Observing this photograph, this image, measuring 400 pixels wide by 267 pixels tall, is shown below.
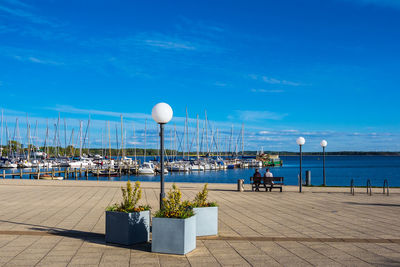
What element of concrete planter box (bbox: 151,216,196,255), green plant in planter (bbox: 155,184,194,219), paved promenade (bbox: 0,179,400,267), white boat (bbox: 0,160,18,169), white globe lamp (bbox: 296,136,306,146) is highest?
white globe lamp (bbox: 296,136,306,146)

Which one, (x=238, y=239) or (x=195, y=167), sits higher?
(x=238, y=239)

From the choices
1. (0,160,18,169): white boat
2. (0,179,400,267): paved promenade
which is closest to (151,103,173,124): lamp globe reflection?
(0,179,400,267): paved promenade

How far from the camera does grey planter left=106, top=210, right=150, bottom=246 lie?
840 cm

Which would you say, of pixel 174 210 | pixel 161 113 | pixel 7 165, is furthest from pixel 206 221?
pixel 7 165

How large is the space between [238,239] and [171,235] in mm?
2152

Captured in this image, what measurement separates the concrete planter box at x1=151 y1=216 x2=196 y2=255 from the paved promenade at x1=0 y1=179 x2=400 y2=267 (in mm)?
169

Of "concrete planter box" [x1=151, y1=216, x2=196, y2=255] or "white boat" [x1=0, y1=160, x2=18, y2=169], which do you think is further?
"white boat" [x1=0, y1=160, x2=18, y2=169]

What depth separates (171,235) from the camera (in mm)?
7859

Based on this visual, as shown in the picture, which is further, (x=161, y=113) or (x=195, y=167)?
(x=195, y=167)

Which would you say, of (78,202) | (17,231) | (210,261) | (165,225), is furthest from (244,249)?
(78,202)

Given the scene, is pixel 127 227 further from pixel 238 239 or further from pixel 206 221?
pixel 238 239

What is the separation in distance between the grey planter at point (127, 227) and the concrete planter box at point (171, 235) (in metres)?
0.75

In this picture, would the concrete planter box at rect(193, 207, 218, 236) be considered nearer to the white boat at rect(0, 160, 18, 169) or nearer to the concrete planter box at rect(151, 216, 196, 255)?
the concrete planter box at rect(151, 216, 196, 255)

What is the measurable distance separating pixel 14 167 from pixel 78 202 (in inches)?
3561
